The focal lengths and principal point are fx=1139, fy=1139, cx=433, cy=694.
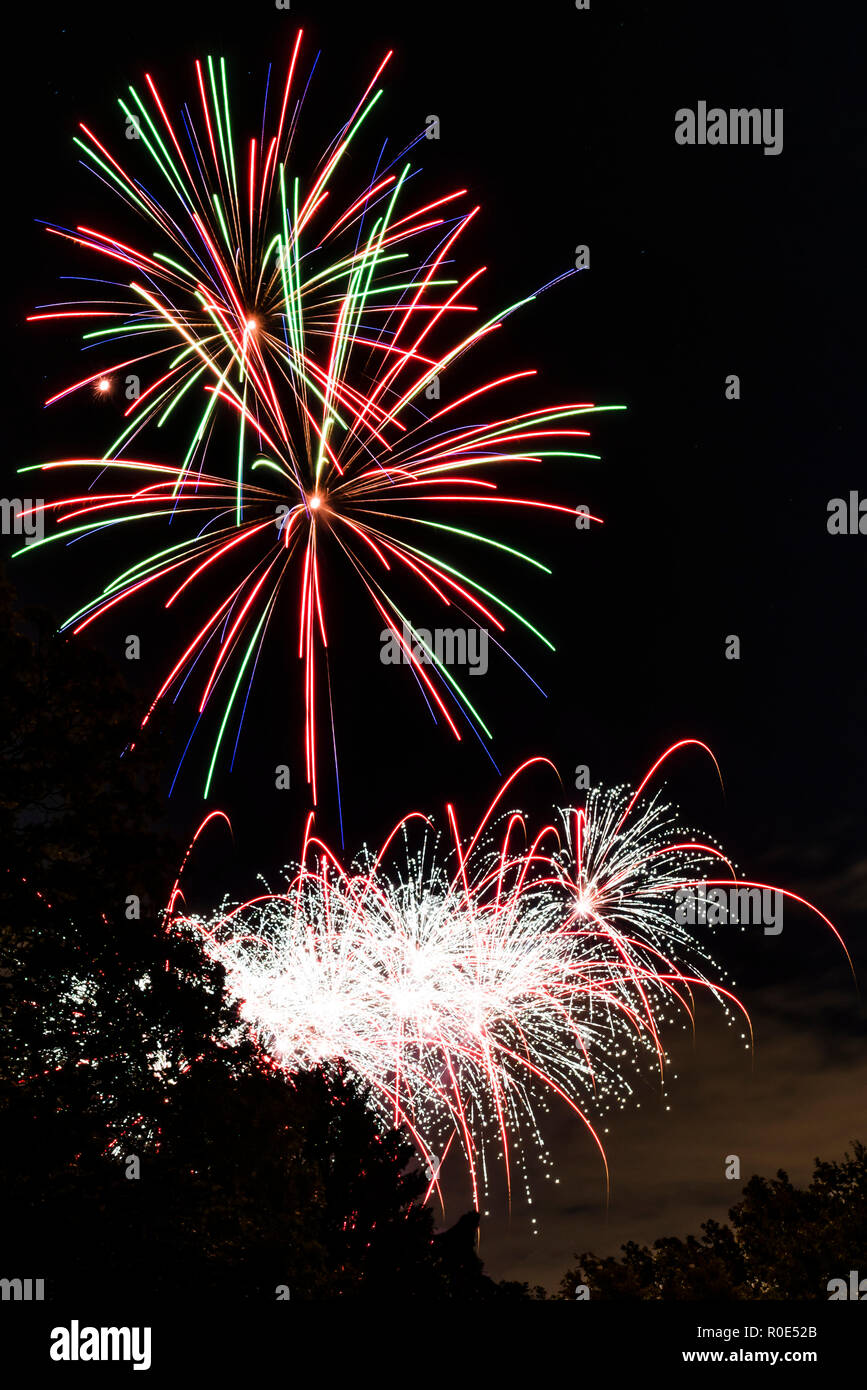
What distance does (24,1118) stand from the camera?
17641 mm

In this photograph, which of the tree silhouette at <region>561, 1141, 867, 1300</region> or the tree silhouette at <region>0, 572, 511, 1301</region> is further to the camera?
the tree silhouette at <region>561, 1141, 867, 1300</region>

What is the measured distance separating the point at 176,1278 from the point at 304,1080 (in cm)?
1006

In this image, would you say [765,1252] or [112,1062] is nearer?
[112,1062]

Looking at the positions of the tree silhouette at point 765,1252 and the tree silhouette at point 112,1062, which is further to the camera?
the tree silhouette at point 765,1252

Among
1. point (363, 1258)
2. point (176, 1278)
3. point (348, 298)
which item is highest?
point (348, 298)

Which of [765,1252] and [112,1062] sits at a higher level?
[112,1062]

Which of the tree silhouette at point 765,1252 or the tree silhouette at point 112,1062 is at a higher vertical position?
the tree silhouette at point 112,1062

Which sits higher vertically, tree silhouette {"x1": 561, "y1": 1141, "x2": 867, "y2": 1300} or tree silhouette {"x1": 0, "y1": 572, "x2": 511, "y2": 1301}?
tree silhouette {"x1": 0, "y1": 572, "x2": 511, "y2": 1301}
